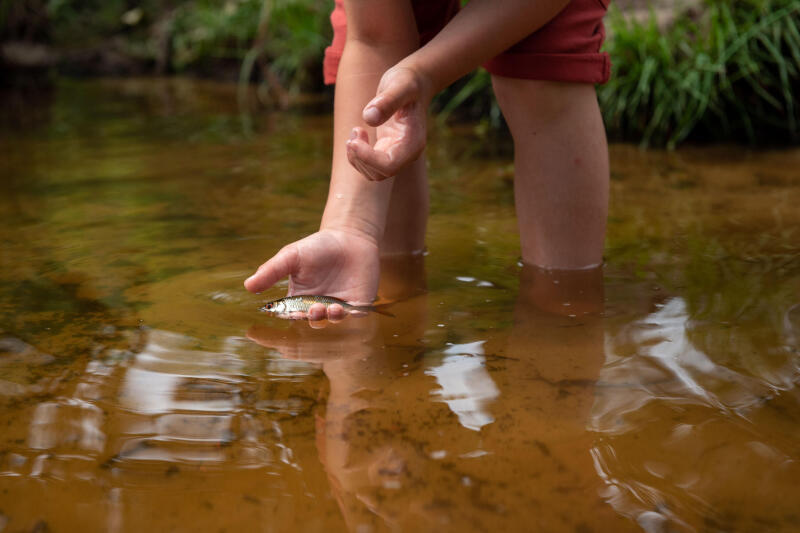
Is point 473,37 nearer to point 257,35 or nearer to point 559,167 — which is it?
point 559,167

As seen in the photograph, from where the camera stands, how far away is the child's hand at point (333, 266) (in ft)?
5.33

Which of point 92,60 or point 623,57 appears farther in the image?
point 92,60

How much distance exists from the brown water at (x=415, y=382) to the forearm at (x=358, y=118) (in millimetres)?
172

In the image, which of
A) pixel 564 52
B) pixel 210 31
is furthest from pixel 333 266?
pixel 210 31

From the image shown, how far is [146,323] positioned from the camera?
60.8 inches

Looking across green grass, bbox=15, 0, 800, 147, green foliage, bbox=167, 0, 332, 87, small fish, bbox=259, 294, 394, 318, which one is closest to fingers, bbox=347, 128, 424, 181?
small fish, bbox=259, 294, 394, 318

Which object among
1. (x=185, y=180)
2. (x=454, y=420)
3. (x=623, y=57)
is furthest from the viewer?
(x=623, y=57)

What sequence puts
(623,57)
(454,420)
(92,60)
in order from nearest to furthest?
(454,420)
(623,57)
(92,60)

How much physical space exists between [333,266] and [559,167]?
54 centimetres

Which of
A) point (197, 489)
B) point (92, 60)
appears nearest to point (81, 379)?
point (197, 489)

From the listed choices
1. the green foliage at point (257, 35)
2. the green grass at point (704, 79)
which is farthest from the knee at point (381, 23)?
the green foliage at point (257, 35)

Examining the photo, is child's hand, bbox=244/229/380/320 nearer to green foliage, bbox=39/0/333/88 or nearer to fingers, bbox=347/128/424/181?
fingers, bbox=347/128/424/181

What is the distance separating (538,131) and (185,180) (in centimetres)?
165

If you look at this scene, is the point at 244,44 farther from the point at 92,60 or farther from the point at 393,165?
the point at 393,165
